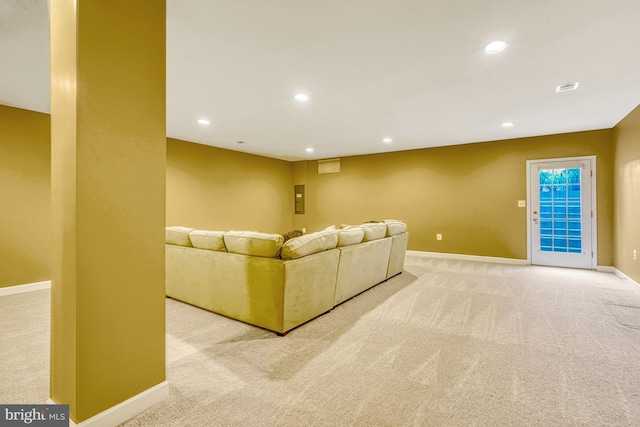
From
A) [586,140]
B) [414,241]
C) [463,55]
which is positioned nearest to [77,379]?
[463,55]

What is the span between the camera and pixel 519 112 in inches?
165

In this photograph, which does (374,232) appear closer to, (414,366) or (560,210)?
(414,366)

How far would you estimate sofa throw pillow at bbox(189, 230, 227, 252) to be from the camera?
3.04 metres

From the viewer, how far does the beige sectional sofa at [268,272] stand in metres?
2.64

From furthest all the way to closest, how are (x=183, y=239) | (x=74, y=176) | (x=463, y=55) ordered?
(x=183, y=239), (x=463, y=55), (x=74, y=176)

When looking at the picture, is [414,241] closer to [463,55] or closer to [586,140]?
[586,140]

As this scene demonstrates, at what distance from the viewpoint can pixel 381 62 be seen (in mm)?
2762

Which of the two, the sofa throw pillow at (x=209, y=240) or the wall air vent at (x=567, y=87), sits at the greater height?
the wall air vent at (x=567, y=87)

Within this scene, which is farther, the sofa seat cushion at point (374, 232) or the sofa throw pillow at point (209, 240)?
the sofa seat cushion at point (374, 232)

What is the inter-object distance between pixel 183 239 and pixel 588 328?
13.9 feet

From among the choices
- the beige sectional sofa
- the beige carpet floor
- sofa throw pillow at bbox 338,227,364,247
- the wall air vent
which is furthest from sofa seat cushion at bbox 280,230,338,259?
the wall air vent

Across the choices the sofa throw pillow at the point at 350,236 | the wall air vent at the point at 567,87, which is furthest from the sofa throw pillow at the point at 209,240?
the wall air vent at the point at 567,87

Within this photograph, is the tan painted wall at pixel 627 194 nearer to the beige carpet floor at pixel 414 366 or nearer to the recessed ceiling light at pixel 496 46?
the beige carpet floor at pixel 414 366

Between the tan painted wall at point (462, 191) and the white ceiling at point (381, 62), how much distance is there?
2.65 ft
